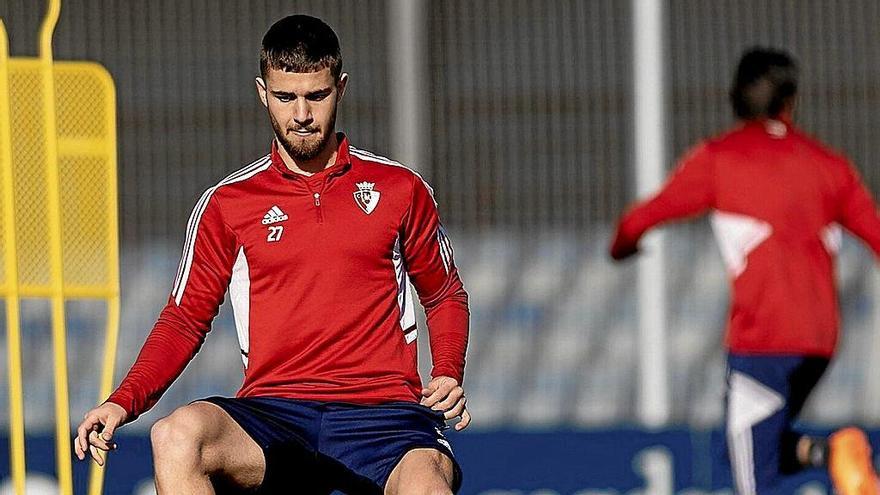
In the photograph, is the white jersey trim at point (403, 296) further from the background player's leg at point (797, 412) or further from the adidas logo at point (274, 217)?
the background player's leg at point (797, 412)

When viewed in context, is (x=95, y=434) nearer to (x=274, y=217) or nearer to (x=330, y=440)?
(x=330, y=440)

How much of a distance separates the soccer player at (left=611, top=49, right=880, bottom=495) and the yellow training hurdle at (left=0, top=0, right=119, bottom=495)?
1.86 metres

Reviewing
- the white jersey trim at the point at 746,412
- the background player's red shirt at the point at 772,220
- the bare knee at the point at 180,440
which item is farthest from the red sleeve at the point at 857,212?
the bare knee at the point at 180,440

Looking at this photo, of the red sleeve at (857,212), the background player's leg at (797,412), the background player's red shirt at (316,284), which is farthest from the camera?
the background player's leg at (797,412)

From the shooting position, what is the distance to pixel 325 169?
4.27 metres

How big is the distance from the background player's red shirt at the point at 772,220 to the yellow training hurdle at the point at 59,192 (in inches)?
73.1

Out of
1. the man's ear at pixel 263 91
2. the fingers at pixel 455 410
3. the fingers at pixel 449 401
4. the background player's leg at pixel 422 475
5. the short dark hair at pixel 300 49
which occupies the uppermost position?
the short dark hair at pixel 300 49

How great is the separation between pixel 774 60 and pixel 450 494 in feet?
9.47

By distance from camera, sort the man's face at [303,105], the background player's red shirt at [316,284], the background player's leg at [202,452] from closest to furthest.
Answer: the background player's leg at [202,452]
the man's face at [303,105]
the background player's red shirt at [316,284]

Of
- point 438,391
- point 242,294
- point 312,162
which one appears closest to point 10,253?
point 242,294

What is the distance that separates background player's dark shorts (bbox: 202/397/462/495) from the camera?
409cm

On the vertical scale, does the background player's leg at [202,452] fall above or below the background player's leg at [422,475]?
above

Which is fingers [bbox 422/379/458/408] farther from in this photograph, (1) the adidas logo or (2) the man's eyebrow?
(2) the man's eyebrow

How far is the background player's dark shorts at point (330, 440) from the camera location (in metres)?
4.09
